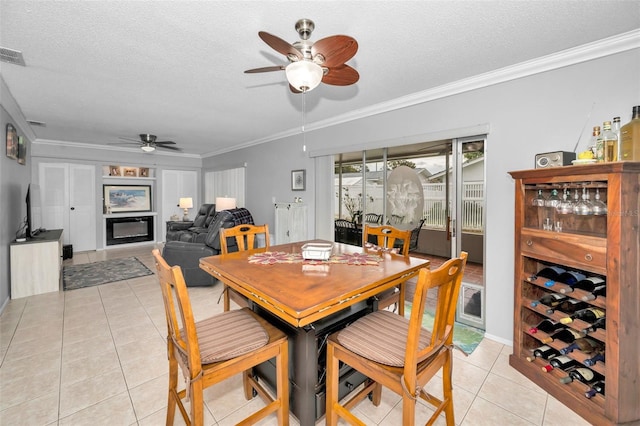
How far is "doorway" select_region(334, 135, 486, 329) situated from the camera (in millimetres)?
2781

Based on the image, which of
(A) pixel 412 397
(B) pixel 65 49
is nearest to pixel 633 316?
(A) pixel 412 397

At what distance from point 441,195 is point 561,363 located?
178cm

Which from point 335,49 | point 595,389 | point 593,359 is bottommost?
point 595,389

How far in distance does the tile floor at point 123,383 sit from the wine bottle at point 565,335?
0.38m

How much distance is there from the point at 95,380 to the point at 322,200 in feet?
10.7

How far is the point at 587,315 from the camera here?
173 cm

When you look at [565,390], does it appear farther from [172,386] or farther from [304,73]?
[304,73]

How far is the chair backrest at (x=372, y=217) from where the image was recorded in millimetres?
3665

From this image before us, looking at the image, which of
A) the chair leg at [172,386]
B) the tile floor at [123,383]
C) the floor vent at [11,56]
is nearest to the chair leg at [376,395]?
the tile floor at [123,383]

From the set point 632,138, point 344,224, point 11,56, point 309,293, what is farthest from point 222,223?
point 632,138

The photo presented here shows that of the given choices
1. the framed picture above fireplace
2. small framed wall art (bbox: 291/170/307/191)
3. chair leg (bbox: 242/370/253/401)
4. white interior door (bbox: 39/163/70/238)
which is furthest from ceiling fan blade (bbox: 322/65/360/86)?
the framed picture above fireplace

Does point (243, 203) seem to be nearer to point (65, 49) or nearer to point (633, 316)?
point (65, 49)

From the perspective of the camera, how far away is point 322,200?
175 inches

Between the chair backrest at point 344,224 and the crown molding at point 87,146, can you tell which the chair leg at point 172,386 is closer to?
the chair backrest at point 344,224
